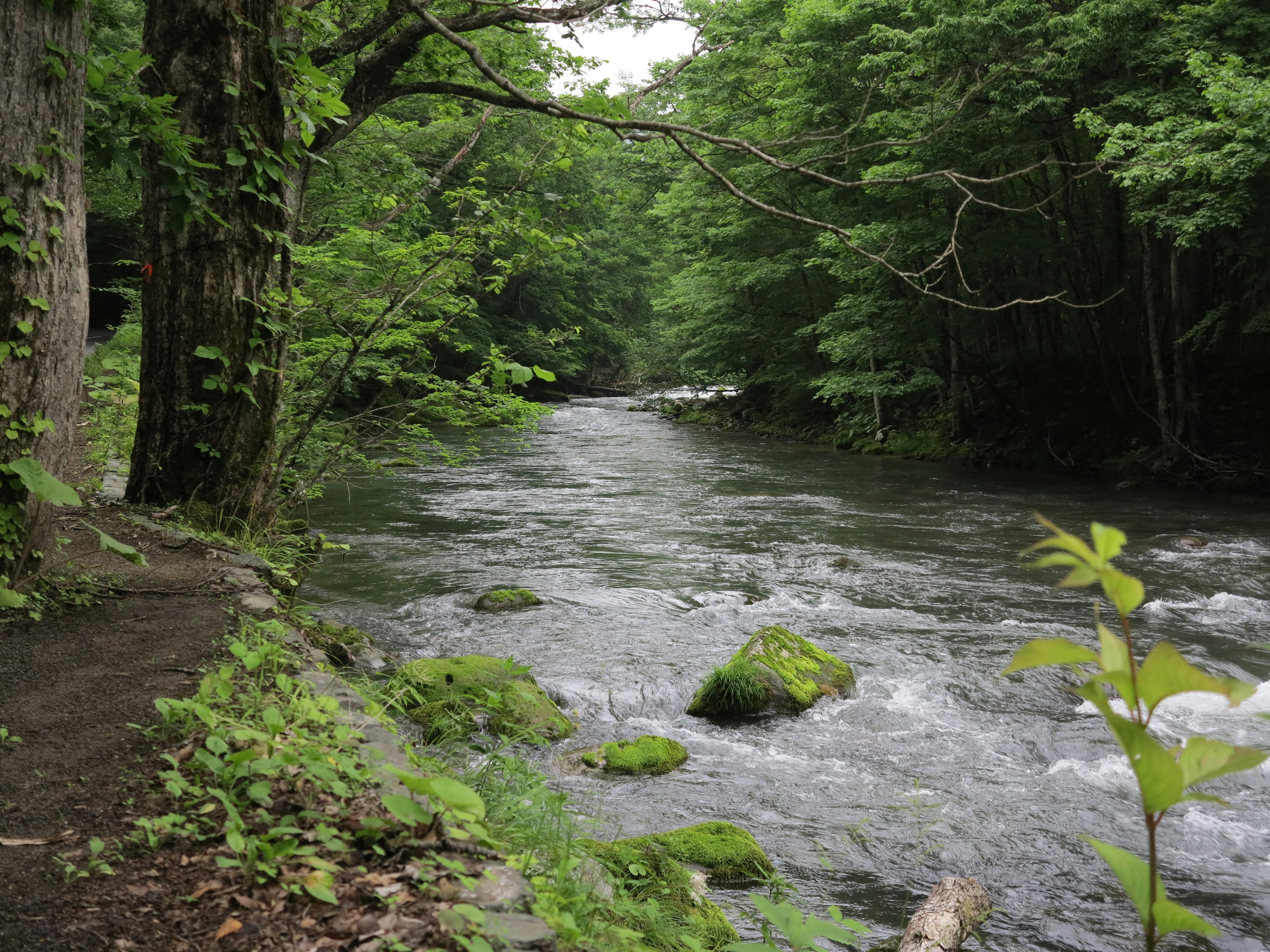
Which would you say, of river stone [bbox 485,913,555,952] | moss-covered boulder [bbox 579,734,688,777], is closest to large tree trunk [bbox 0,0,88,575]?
river stone [bbox 485,913,555,952]

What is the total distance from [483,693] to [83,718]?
123 inches

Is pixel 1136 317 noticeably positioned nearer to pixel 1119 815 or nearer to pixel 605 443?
pixel 605 443

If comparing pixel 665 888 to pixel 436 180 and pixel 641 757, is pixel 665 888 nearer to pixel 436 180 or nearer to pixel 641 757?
pixel 641 757

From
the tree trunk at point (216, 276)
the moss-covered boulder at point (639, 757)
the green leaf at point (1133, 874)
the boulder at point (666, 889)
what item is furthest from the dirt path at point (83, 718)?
the moss-covered boulder at point (639, 757)

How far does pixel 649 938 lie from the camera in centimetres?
331

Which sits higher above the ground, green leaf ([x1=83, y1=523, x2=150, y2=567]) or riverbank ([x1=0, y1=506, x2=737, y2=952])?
green leaf ([x1=83, y1=523, x2=150, y2=567])

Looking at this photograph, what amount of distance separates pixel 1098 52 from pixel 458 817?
16799mm

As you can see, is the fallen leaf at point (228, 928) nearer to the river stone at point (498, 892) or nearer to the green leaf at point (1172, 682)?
the river stone at point (498, 892)

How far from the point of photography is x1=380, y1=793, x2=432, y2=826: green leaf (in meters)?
2.36

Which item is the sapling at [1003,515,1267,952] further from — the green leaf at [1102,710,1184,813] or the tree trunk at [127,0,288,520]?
the tree trunk at [127,0,288,520]

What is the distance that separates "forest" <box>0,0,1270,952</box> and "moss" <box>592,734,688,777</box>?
0.09 ft

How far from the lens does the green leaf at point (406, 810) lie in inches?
92.8

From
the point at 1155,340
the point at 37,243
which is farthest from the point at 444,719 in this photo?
the point at 1155,340

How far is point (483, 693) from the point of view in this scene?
6070 mm
